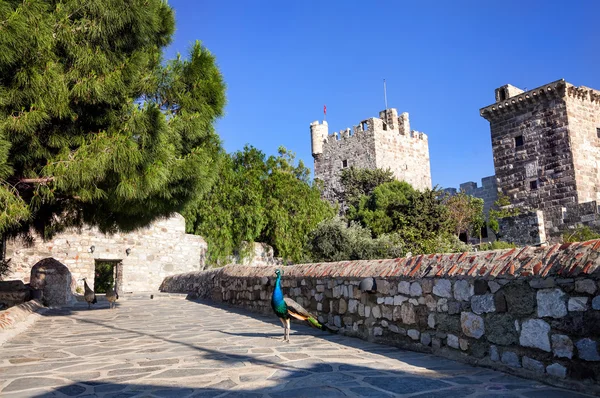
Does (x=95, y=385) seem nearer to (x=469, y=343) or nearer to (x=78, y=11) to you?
(x=469, y=343)

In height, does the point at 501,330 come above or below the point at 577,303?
below

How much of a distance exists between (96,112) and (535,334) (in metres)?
6.57

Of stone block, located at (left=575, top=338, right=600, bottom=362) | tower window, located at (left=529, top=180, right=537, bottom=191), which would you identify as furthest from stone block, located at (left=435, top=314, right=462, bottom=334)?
tower window, located at (left=529, top=180, right=537, bottom=191)

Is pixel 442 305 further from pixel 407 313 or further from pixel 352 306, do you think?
pixel 352 306

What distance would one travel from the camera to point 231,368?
4.42 metres

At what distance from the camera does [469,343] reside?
4320mm

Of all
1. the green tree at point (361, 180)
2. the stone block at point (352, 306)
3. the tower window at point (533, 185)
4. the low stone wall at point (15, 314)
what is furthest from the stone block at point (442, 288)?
the green tree at point (361, 180)

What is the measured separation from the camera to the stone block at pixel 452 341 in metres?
4.47

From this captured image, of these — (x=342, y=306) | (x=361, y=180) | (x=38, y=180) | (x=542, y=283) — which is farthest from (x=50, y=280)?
(x=361, y=180)

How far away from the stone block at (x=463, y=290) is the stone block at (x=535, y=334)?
0.61m

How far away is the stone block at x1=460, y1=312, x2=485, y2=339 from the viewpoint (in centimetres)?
418

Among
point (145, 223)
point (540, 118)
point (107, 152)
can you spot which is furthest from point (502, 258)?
point (540, 118)

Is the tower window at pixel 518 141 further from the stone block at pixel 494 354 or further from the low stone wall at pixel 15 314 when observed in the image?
the stone block at pixel 494 354

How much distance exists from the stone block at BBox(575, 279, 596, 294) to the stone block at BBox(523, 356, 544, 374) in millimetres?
712
